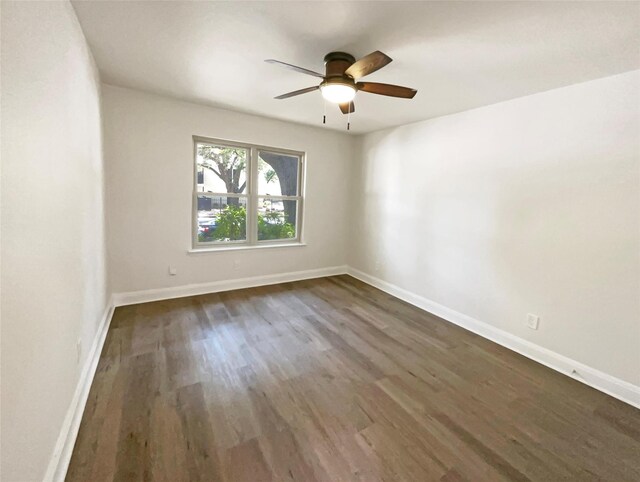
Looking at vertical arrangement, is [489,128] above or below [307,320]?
above

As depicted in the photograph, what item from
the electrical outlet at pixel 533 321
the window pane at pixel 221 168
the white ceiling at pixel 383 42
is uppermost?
the white ceiling at pixel 383 42

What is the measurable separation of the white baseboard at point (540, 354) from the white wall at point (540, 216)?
0.19 feet

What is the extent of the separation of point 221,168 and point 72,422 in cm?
309

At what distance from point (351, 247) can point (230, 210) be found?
7.07 feet

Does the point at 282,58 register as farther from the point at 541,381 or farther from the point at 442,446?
the point at 541,381

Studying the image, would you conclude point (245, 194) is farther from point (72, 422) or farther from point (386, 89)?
point (72, 422)

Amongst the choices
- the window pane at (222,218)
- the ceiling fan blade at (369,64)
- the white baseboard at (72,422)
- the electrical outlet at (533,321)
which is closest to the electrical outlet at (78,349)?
the white baseboard at (72,422)

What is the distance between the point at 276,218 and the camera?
4449 mm

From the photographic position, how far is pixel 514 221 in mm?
2773

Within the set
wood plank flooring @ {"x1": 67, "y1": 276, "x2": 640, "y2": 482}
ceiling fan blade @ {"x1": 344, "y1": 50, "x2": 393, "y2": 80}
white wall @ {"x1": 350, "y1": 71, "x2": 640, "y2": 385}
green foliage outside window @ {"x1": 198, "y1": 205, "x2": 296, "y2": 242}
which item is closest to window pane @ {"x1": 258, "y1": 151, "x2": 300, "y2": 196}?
green foliage outside window @ {"x1": 198, "y1": 205, "x2": 296, "y2": 242}

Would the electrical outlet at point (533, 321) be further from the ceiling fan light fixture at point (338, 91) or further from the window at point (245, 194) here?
the window at point (245, 194)

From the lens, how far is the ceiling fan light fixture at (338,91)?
2068 mm

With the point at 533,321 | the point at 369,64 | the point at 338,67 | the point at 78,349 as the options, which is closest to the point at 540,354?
the point at 533,321

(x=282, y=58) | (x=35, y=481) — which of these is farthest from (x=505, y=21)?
(x=35, y=481)
